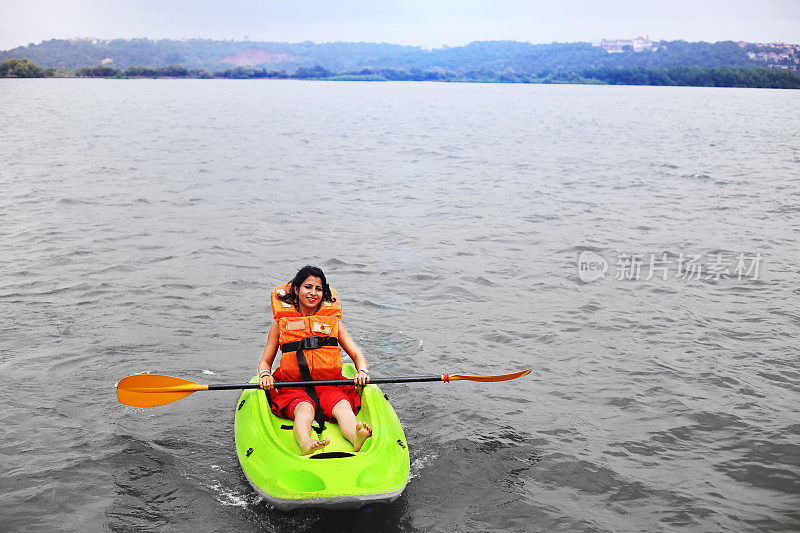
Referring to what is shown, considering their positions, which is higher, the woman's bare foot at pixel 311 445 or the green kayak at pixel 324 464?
the woman's bare foot at pixel 311 445

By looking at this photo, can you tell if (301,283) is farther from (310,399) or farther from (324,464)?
(324,464)

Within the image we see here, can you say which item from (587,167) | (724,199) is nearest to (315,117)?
(587,167)

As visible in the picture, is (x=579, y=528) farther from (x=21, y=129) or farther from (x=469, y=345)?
(x=21, y=129)

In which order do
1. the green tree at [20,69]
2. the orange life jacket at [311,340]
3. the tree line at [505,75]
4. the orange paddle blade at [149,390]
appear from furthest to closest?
the green tree at [20,69]
the tree line at [505,75]
the orange paddle blade at [149,390]
the orange life jacket at [311,340]

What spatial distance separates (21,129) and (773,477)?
37553 mm

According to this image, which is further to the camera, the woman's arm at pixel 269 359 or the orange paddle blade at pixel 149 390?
the orange paddle blade at pixel 149 390

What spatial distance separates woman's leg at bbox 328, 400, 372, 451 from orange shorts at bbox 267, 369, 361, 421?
0.28 feet

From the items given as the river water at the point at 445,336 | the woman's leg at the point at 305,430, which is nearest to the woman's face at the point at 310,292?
the woman's leg at the point at 305,430

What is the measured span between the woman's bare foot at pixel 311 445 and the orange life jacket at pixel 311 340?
849mm

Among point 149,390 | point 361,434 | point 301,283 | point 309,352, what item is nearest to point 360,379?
point 361,434

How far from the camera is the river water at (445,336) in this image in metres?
5.48

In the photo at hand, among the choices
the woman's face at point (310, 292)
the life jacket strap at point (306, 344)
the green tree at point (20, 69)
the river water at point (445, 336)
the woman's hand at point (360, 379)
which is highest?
the green tree at point (20, 69)

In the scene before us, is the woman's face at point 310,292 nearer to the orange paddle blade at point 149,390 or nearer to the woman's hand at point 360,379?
the woman's hand at point 360,379

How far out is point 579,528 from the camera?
517 centimetres
